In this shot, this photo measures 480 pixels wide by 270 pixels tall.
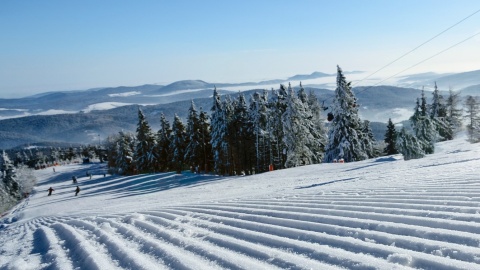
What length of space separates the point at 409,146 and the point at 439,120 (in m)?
32.4

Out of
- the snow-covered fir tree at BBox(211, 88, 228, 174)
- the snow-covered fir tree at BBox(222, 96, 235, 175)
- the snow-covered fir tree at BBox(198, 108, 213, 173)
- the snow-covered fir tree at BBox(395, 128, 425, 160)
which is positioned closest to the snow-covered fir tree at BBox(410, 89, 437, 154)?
the snow-covered fir tree at BBox(395, 128, 425, 160)

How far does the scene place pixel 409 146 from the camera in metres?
28.6

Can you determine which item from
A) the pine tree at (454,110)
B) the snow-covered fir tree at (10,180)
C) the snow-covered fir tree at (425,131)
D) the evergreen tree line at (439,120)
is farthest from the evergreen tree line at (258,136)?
the snow-covered fir tree at (10,180)

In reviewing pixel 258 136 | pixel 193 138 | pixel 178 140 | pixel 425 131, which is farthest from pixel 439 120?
pixel 178 140

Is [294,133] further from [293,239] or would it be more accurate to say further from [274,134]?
[293,239]

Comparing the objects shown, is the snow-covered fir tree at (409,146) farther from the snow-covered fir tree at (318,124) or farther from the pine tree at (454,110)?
the pine tree at (454,110)

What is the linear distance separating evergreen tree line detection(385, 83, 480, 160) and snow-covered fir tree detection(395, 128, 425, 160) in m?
1.12

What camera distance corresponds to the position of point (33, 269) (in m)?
5.49

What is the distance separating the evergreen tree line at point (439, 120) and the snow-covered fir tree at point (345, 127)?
4.81 m

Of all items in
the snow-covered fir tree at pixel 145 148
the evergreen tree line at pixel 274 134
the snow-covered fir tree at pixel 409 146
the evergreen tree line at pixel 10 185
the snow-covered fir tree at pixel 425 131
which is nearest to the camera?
the snow-covered fir tree at pixel 409 146

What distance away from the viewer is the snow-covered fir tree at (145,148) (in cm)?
6131

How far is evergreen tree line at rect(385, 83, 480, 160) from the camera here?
35188mm

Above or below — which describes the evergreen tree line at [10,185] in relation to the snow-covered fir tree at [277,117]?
below

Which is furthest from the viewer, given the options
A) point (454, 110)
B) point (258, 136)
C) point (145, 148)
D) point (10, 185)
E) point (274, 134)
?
point (10, 185)
